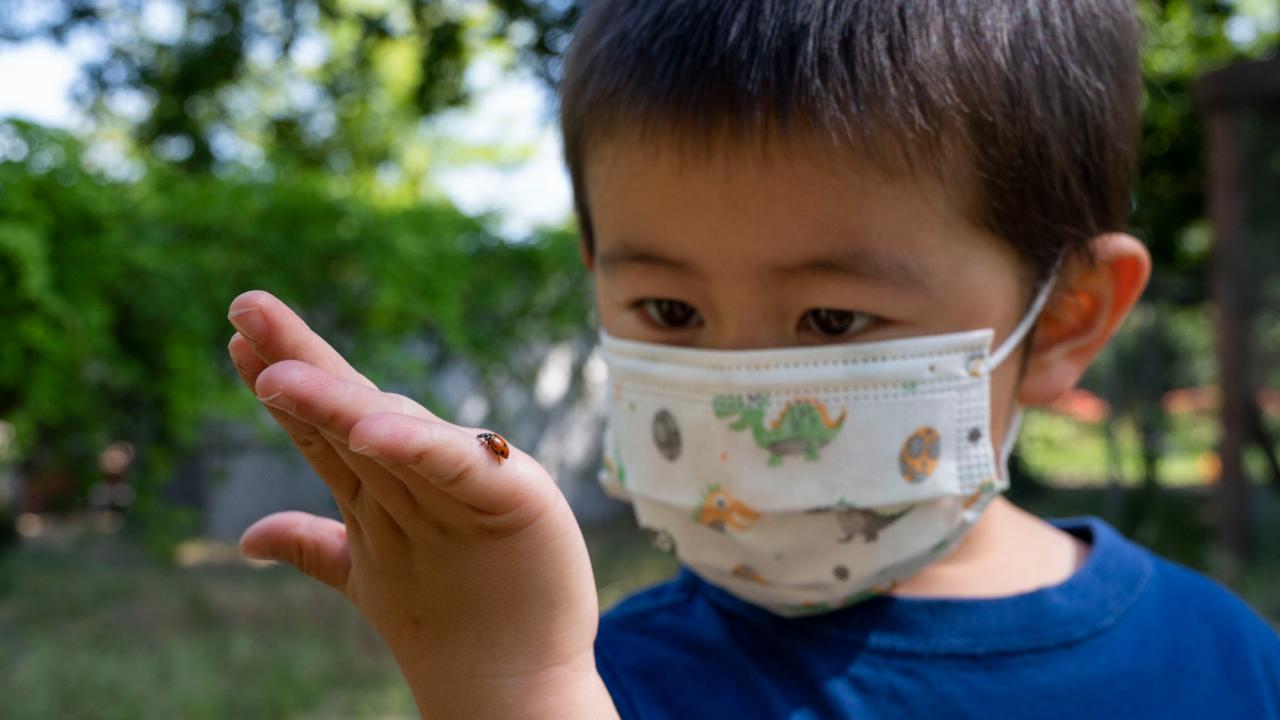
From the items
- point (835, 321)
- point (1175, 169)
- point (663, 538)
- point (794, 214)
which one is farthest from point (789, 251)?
point (1175, 169)

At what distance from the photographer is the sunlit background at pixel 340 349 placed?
4.53m

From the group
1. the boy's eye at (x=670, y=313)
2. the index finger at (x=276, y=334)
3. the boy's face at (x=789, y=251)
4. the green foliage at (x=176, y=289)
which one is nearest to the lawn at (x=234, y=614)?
the green foliage at (x=176, y=289)

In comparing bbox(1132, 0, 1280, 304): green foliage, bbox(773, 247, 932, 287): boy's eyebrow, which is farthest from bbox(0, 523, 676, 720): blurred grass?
bbox(1132, 0, 1280, 304): green foliage

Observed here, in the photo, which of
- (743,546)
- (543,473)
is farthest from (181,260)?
(543,473)

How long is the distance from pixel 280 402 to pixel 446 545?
0.21 meters

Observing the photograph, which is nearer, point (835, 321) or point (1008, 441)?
point (835, 321)

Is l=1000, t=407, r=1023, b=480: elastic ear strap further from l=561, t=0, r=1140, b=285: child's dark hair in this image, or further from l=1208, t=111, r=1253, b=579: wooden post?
l=1208, t=111, r=1253, b=579: wooden post

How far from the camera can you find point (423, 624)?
99 cm

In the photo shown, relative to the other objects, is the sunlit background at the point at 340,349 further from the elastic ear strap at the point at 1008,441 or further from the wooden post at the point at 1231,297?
the elastic ear strap at the point at 1008,441

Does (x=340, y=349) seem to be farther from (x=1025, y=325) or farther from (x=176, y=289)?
(x=1025, y=325)

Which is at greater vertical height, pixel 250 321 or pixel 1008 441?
pixel 250 321

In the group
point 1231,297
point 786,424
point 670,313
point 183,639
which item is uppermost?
point 670,313

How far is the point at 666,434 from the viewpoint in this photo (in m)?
1.52

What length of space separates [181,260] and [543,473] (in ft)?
14.9
